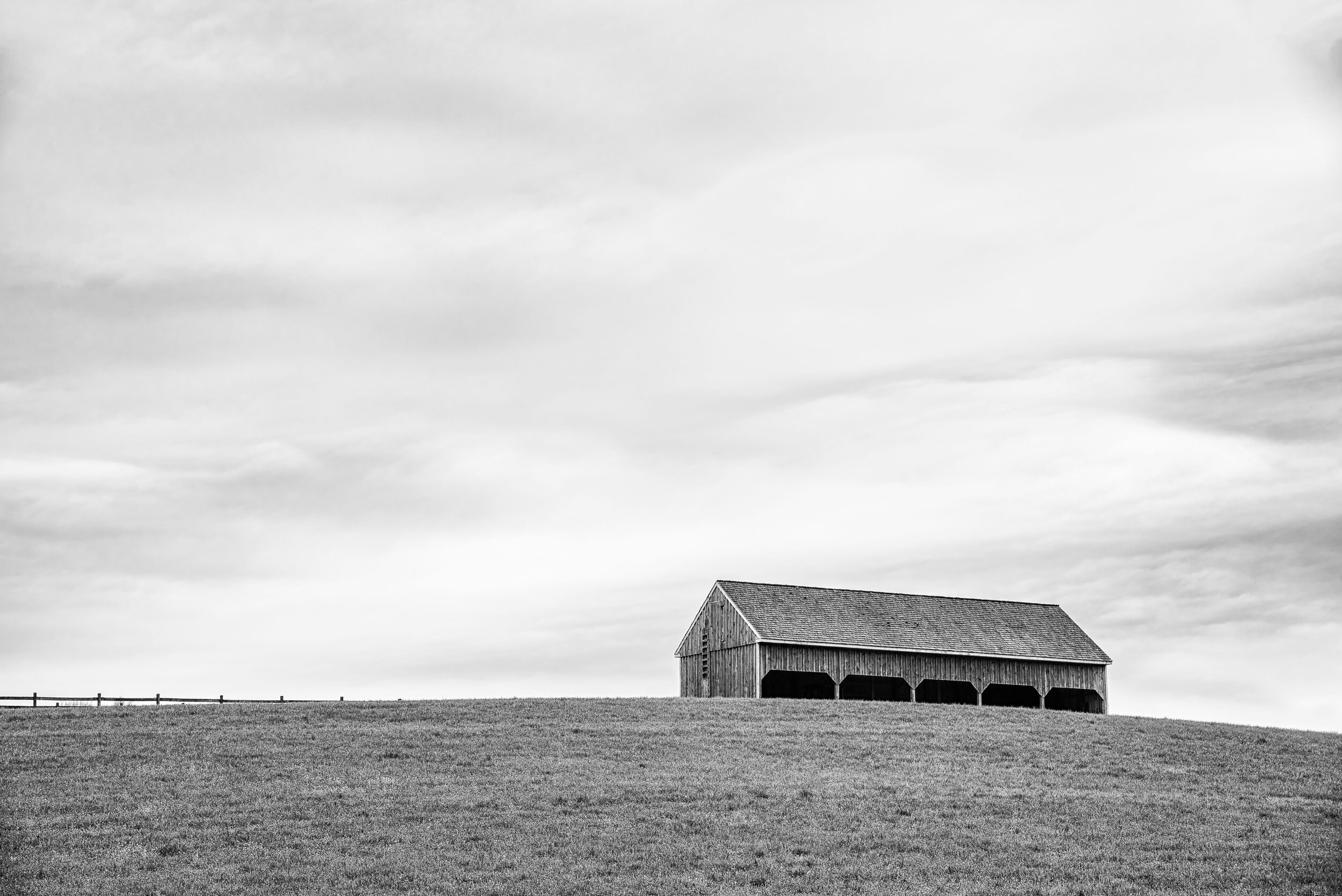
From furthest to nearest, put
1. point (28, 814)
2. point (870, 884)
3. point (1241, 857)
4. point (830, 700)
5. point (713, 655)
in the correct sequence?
point (713, 655), point (830, 700), point (28, 814), point (1241, 857), point (870, 884)

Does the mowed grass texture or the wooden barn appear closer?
the mowed grass texture

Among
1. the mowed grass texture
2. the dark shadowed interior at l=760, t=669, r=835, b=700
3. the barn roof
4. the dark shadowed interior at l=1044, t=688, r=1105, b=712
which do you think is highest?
the barn roof

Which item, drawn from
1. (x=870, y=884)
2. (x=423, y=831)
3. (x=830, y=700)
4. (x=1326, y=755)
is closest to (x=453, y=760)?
(x=423, y=831)

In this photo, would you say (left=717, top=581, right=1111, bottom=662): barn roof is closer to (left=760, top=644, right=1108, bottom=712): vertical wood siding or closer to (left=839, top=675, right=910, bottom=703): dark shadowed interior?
(left=760, top=644, right=1108, bottom=712): vertical wood siding

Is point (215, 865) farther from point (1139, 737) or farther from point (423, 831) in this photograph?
point (1139, 737)

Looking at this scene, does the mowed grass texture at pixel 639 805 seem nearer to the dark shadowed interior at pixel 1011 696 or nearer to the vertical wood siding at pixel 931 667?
the vertical wood siding at pixel 931 667

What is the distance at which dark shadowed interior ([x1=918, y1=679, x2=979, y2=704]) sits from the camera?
220 ft

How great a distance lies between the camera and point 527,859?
2392cm

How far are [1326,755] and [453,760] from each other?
28.8m

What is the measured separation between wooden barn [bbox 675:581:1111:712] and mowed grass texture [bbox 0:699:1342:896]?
16.0 m

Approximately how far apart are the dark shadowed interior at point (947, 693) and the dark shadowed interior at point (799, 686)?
4.74 m

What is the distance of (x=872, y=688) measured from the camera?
66562mm

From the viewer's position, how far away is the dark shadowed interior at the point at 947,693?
67.1m

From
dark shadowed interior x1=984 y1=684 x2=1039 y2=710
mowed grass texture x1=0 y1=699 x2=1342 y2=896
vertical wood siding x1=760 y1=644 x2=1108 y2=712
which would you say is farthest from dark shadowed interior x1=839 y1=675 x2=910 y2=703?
mowed grass texture x1=0 y1=699 x2=1342 y2=896
